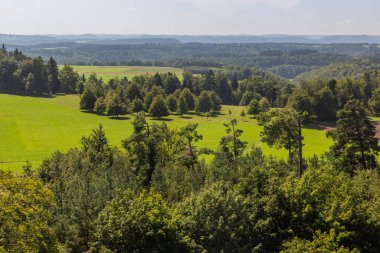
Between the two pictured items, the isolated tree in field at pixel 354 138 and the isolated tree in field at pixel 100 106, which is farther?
the isolated tree in field at pixel 100 106

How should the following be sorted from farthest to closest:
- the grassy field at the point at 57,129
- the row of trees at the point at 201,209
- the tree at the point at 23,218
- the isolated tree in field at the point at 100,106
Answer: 1. the isolated tree in field at the point at 100,106
2. the grassy field at the point at 57,129
3. the row of trees at the point at 201,209
4. the tree at the point at 23,218

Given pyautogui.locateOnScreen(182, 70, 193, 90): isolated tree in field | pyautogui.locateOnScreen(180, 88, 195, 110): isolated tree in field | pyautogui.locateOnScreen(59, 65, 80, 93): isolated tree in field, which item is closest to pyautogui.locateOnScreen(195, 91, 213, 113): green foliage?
pyautogui.locateOnScreen(180, 88, 195, 110): isolated tree in field

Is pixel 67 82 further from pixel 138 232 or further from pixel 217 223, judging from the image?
pixel 138 232

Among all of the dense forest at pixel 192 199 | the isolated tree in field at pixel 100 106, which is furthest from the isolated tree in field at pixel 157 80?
the dense forest at pixel 192 199

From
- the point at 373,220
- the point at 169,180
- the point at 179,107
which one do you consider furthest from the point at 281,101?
the point at 373,220

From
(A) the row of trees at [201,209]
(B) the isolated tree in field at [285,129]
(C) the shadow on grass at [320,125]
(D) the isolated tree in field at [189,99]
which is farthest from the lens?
(D) the isolated tree in field at [189,99]

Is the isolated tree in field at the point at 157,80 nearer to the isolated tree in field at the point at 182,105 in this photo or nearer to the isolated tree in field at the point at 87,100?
the isolated tree in field at the point at 182,105

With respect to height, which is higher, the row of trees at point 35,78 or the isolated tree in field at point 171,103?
the row of trees at point 35,78
